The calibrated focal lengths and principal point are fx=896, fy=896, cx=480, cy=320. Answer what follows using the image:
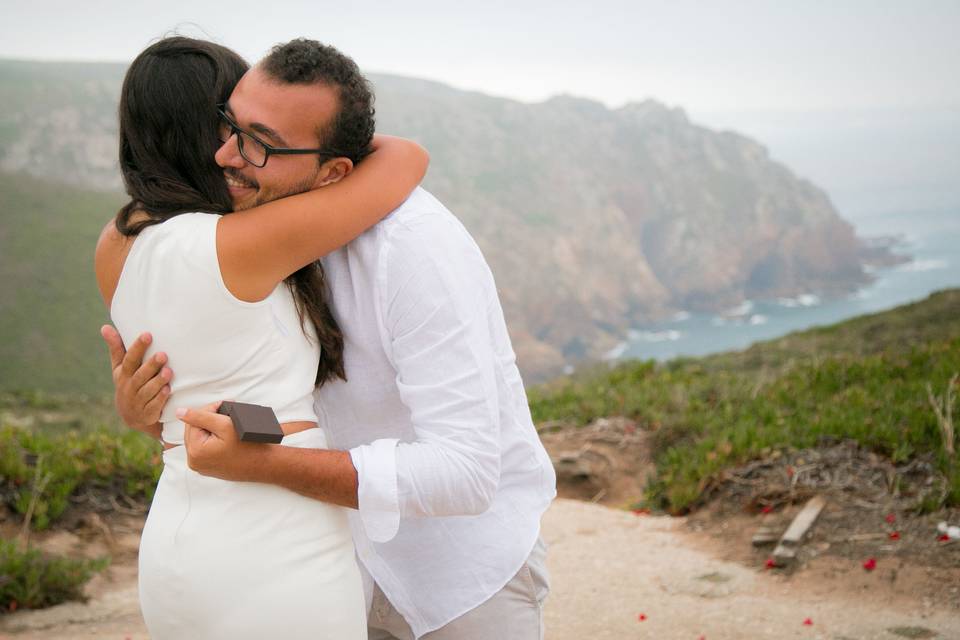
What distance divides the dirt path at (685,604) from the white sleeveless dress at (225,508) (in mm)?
3155

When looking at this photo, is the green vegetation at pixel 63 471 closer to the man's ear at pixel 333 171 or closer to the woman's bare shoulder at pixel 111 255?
the woman's bare shoulder at pixel 111 255

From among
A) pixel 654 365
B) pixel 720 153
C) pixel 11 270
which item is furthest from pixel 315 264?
pixel 720 153

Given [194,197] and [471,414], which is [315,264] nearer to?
[194,197]

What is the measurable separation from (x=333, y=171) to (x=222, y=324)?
0.47m

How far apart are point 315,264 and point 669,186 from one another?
481ft

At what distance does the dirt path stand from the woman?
10.4 feet

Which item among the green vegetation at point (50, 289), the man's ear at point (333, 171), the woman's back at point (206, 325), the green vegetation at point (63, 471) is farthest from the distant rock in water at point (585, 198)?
the woman's back at point (206, 325)

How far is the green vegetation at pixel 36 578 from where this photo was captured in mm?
4867

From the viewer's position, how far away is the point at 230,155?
2.03 metres

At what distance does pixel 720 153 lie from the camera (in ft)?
500

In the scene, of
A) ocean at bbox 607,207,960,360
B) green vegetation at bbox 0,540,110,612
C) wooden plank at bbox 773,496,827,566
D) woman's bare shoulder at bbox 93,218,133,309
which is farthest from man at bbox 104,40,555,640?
ocean at bbox 607,207,960,360

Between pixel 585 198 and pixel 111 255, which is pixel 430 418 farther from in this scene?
pixel 585 198

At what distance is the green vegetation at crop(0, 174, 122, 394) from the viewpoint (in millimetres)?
52125

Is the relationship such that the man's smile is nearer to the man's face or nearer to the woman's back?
the man's face
